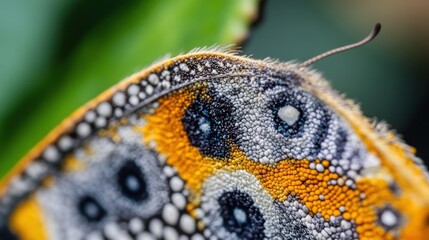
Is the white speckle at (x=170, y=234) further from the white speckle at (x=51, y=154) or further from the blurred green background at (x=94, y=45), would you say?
the blurred green background at (x=94, y=45)

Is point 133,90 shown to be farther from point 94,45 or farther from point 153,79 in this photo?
point 94,45

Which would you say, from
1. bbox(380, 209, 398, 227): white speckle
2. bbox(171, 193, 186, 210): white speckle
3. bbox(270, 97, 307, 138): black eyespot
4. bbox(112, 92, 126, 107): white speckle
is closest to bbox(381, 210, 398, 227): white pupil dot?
bbox(380, 209, 398, 227): white speckle

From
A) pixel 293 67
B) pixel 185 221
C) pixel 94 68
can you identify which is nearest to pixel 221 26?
pixel 94 68

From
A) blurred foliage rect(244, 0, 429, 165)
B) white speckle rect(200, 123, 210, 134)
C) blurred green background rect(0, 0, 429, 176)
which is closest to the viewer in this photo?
white speckle rect(200, 123, 210, 134)

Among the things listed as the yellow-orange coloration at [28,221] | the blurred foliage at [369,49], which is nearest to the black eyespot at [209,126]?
the yellow-orange coloration at [28,221]

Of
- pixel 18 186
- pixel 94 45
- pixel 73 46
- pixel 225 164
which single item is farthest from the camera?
pixel 73 46

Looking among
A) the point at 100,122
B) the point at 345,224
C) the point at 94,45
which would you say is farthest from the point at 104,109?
the point at 94,45

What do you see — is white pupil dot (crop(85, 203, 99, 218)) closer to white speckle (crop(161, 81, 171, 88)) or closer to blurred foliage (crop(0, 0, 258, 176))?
white speckle (crop(161, 81, 171, 88))
